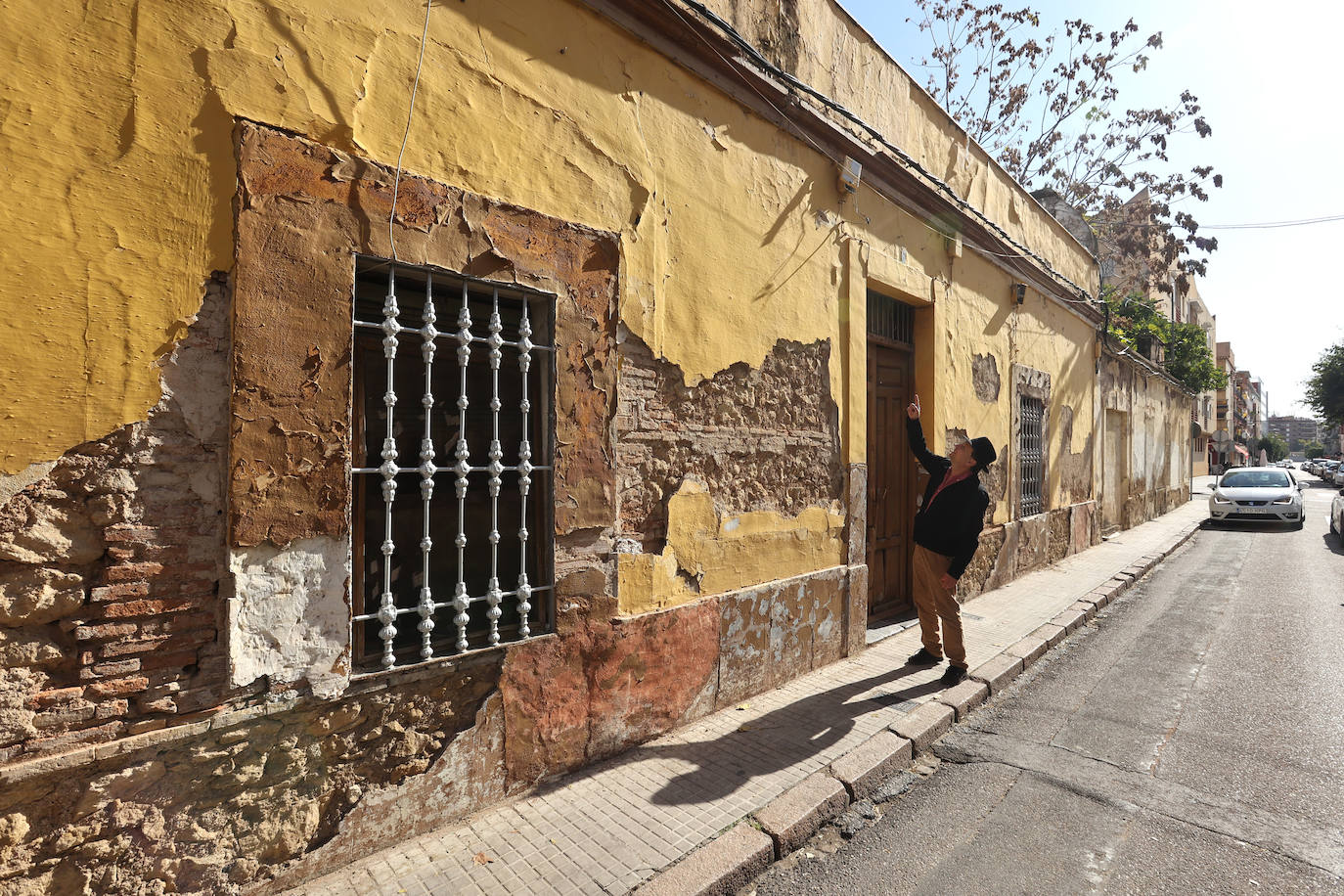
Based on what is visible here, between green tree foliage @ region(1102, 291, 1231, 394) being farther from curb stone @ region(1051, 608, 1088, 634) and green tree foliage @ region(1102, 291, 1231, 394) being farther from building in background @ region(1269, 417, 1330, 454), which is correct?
building in background @ region(1269, 417, 1330, 454)

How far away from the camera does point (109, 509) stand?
2.08m

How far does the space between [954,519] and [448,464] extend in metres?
3.55

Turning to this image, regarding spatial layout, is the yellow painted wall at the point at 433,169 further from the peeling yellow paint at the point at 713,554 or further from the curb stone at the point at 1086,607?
the curb stone at the point at 1086,607

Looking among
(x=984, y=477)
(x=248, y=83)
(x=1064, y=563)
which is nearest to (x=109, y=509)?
(x=248, y=83)

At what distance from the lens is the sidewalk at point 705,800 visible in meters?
2.49

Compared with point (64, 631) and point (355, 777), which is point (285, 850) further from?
point (64, 631)

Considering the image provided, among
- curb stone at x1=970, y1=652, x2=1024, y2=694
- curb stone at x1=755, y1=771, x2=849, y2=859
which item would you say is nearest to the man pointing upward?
curb stone at x1=970, y1=652, x2=1024, y2=694

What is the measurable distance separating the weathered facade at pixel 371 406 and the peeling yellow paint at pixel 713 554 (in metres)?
0.02

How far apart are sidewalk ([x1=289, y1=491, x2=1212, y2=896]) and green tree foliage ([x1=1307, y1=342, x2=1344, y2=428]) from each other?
4170cm

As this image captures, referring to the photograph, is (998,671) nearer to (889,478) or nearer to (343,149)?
(889,478)

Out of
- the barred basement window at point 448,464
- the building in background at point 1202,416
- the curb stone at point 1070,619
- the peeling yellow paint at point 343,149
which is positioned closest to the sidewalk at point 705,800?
the barred basement window at point 448,464

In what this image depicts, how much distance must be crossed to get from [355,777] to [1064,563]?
9748 mm

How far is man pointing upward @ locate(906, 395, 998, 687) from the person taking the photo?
461cm

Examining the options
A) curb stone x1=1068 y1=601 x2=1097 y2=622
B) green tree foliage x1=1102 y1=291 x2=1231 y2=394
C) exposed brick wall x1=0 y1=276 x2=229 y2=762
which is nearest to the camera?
exposed brick wall x1=0 y1=276 x2=229 y2=762
